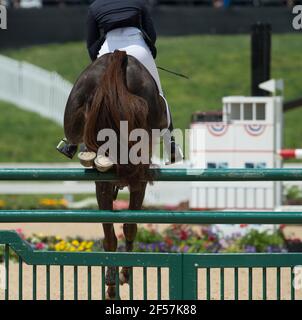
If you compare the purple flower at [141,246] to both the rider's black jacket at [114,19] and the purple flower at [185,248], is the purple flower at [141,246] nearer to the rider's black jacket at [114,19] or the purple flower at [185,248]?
the purple flower at [185,248]

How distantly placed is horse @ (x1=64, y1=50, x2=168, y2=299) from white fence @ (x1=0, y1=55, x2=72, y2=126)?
1657 cm

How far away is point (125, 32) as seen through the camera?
7.51 m

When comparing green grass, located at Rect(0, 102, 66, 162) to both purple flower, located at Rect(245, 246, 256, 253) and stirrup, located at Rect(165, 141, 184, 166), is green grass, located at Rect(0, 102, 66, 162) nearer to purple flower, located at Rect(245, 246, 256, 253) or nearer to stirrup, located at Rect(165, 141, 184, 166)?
purple flower, located at Rect(245, 246, 256, 253)

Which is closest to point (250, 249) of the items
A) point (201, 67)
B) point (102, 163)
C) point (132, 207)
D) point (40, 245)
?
point (40, 245)

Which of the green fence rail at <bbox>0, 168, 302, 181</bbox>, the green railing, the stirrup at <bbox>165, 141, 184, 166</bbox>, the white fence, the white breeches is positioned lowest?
the green railing

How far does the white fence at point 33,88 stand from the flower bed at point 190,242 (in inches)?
510

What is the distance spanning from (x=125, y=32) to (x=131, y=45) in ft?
0.42

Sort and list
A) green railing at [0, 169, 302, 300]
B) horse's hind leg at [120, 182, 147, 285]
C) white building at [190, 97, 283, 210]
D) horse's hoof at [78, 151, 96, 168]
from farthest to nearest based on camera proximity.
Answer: white building at [190, 97, 283, 210] → horse's hind leg at [120, 182, 147, 285] → horse's hoof at [78, 151, 96, 168] → green railing at [0, 169, 302, 300]

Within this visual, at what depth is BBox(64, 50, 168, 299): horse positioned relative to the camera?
6727 mm

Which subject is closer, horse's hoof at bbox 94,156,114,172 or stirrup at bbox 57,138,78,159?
horse's hoof at bbox 94,156,114,172

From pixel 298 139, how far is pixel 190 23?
1023 cm

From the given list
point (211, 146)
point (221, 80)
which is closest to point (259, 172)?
point (211, 146)

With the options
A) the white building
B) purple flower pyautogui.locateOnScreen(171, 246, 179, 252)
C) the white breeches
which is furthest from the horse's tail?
the white building

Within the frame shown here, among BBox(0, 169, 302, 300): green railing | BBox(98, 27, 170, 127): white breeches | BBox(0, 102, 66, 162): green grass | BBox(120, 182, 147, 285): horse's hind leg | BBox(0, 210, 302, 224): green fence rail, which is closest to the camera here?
BBox(0, 169, 302, 300): green railing
